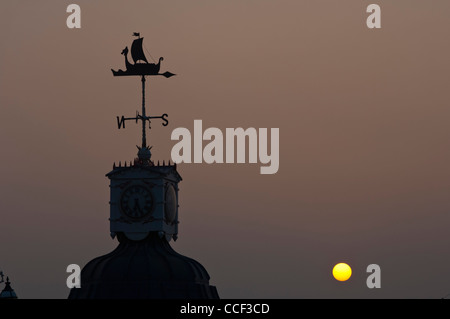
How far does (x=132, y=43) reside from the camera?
623 ft

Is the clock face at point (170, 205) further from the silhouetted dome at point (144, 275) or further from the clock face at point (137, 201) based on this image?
the silhouetted dome at point (144, 275)

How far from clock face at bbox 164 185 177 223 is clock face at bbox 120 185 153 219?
2.01 metres

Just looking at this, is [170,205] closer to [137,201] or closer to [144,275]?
[137,201]

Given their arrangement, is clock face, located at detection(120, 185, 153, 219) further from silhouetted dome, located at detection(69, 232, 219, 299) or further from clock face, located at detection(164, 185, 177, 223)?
silhouetted dome, located at detection(69, 232, 219, 299)

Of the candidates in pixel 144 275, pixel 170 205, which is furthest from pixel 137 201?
pixel 144 275

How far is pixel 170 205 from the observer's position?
18675 centimetres

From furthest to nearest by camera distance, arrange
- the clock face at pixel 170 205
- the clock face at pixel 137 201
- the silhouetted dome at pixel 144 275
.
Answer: the clock face at pixel 170 205 → the clock face at pixel 137 201 → the silhouetted dome at pixel 144 275

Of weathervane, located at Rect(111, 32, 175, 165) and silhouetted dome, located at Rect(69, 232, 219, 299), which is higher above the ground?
weathervane, located at Rect(111, 32, 175, 165)

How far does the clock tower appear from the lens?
183m

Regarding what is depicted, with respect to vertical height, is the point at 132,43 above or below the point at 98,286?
above

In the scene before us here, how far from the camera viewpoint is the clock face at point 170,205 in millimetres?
185500
